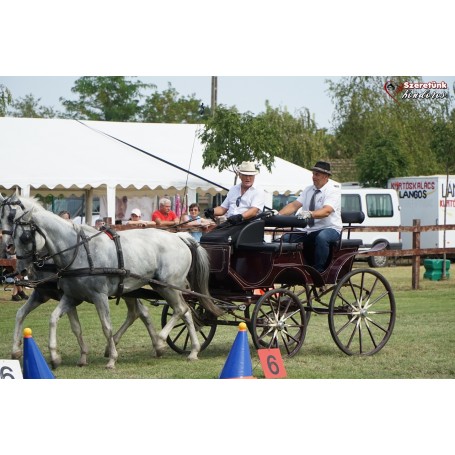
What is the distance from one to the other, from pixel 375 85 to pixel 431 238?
11690 mm

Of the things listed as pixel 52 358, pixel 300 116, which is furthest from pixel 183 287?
pixel 300 116

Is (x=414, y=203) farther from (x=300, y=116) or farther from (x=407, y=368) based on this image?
(x=407, y=368)

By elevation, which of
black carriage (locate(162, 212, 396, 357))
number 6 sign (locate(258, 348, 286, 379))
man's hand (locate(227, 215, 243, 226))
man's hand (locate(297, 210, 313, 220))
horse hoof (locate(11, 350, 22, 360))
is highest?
man's hand (locate(297, 210, 313, 220))

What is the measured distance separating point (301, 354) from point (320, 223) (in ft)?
4.21

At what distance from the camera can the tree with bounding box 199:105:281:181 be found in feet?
62.1

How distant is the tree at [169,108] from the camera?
40.2 meters

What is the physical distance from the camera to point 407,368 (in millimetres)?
7848

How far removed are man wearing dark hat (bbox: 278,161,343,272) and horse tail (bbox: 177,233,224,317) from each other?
0.87 meters

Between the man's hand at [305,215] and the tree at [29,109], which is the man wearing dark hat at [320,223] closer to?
the man's hand at [305,215]

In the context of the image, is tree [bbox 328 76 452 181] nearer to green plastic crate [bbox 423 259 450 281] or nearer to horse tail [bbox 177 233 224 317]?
Answer: green plastic crate [bbox 423 259 450 281]

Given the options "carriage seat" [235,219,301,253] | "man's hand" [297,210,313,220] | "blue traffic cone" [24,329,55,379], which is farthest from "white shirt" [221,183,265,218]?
"blue traffic cone" [24,329,55,379]

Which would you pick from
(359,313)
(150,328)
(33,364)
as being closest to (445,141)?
(359,313)

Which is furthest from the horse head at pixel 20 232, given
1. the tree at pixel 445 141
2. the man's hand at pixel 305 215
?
the tree at pixel 445 141

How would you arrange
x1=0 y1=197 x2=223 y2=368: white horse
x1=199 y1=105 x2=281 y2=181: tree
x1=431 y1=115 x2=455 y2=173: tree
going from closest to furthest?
x1=0 y1=197 x2=223 y2=368: white horse → x1=199 y1=105 x2=281 y2=181: tree → x1=431 y1=115 x2=455 y2=173: tree
